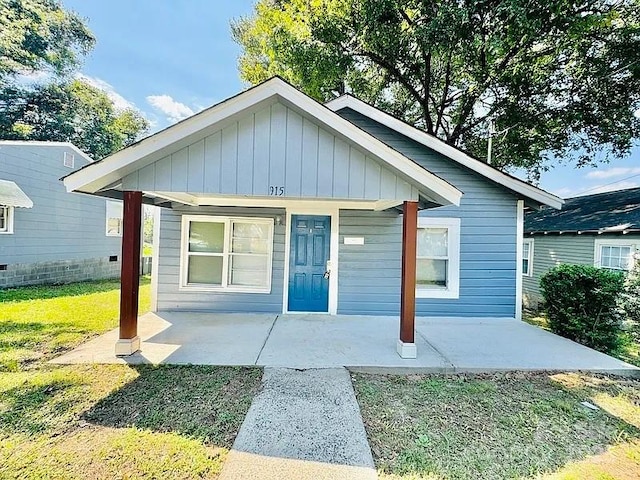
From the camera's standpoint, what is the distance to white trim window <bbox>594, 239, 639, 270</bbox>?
9.53 meters

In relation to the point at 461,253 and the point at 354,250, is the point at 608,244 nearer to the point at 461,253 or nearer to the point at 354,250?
the point at 461,253

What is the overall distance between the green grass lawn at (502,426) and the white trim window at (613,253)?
22.8ft

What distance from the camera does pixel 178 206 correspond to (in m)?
7.39

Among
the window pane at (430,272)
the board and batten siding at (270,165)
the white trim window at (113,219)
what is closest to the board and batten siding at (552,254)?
the window pane at (430,272)

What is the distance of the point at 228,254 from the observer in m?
7.50

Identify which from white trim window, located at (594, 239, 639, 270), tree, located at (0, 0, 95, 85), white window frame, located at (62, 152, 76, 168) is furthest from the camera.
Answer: tree, located at (0, 0, 95, 85)

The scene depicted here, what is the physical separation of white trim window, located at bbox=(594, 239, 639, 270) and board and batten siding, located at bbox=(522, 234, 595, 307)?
0.65 feet

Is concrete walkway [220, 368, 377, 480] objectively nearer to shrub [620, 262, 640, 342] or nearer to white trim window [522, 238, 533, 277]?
shrub [620, 262, 640, 342]

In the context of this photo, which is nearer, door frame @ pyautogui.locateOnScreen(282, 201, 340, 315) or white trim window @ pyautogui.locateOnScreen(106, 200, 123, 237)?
door frame @ pyautogui.locateOnScreen(282, 201, 340, 315)

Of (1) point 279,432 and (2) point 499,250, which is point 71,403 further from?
(2) point 499,250

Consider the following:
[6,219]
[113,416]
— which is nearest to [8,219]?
[6,219]

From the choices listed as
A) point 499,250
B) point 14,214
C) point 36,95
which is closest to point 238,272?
point 499,250

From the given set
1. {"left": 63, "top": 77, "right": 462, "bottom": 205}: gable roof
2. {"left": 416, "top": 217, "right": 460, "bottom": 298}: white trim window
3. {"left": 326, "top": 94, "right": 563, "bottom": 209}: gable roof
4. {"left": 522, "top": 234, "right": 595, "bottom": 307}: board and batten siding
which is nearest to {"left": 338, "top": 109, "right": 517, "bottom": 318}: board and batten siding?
{"left": 416, "top": 217, "right": 460, "bottom": 298}: white trim window

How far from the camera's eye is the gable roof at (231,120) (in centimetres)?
429
